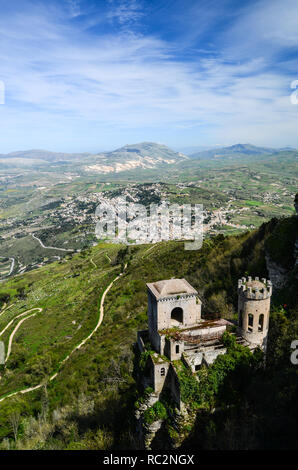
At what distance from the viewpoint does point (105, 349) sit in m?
39.0

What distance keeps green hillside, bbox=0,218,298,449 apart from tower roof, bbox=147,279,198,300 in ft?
25.6

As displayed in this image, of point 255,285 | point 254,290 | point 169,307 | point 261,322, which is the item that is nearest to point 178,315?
point 169,307

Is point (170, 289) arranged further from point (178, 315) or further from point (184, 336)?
point (184, 336)

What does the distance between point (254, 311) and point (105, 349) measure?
83.9 feet

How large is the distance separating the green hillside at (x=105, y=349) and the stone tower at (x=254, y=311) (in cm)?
200

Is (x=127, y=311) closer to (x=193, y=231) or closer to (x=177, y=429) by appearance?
(x=177, y=429)

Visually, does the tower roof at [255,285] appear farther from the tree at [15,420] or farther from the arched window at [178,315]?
the tree at [15,420]

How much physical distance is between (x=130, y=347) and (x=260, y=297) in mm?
20377

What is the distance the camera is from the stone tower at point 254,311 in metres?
20.2

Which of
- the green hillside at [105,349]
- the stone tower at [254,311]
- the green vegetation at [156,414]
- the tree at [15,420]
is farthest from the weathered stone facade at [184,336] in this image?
the tree at [15,420]

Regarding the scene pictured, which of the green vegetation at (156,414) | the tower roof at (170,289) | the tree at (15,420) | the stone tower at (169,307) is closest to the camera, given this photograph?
the green vegetation at (156,414)

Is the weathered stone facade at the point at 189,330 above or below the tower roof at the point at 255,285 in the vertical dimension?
below

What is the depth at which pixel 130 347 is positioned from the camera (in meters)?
34.7

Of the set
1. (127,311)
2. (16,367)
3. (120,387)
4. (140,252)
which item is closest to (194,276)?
(127,311)
